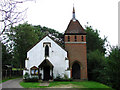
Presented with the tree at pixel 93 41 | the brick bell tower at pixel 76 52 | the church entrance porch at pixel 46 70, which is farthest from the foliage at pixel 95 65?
the tree at pixel 93 41

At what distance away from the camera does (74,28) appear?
2775cm

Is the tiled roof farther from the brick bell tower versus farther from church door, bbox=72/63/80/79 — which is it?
church door, bbox=72/63/80/79

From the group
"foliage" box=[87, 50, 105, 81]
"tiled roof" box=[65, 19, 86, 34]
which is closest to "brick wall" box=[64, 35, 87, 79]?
"tiled roof" box=[65, 19, 86, 34]

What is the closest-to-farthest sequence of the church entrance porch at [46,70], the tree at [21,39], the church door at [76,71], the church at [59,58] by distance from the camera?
the church entrance porch at [46,70] → the church at [59,58] → the church door at [76,71] → the tree at [21,39]

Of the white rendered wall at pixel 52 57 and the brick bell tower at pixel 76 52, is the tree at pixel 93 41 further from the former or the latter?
the white rendered wall at pixel 52 57

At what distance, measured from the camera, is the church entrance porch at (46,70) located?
2329 cm

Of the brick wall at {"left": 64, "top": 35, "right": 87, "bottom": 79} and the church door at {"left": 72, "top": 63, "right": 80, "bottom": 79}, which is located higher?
the brick wall at {"left": 64, "top": 35, "right": 87, "bottom": 79}

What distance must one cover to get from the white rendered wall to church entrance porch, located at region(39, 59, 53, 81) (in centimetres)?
106

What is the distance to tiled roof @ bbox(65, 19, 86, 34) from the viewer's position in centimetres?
2721

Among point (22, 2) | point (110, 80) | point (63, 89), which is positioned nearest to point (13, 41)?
point (63, 89)

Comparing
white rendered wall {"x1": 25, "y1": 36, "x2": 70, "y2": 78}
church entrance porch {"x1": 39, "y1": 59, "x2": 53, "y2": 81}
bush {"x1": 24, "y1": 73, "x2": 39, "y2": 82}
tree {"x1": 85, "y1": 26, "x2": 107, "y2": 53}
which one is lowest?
bush {"x1": 24, "y1": 73, "x2": 39, "y2": 82}

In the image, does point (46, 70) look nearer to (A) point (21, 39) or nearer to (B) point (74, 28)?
(B) point (74, 28)

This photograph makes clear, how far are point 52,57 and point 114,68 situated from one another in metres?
12.7

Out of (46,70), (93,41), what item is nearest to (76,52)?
(46,70)
